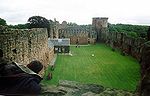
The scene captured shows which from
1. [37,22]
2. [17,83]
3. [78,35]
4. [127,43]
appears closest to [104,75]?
[127,43]

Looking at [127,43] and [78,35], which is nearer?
[127,43]

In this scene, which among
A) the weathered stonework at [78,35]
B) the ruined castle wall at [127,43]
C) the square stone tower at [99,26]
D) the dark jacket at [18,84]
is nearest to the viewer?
the dark jacket at [18,84]

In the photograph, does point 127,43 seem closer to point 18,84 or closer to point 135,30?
point 135,30

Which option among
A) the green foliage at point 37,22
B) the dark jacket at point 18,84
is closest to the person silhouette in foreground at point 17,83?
the dark jacket at point 18,84

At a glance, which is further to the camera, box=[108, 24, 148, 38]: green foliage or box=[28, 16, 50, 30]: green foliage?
box=[108, 24, 148, 38]: green foliage

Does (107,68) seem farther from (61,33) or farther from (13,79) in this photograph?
(61,33)

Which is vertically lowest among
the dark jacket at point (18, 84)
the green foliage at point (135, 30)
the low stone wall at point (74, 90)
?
the green foliage at point (135, 30)

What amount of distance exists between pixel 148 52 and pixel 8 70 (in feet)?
32.1

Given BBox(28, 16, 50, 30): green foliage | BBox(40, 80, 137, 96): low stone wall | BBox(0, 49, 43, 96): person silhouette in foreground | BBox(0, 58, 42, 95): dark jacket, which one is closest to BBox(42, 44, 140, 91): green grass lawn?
BBox(40, 80, 137, 96): low stone wall

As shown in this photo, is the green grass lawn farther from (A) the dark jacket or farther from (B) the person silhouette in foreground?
(A) the dark jacket

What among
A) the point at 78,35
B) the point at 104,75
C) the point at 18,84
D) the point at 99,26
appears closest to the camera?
the point at 18,84

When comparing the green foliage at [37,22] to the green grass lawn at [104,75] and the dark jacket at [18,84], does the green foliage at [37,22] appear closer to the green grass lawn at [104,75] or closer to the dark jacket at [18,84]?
the green grass lawn at [104,75]

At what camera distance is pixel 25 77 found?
4.25m

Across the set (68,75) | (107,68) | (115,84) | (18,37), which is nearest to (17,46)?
(18,37)
